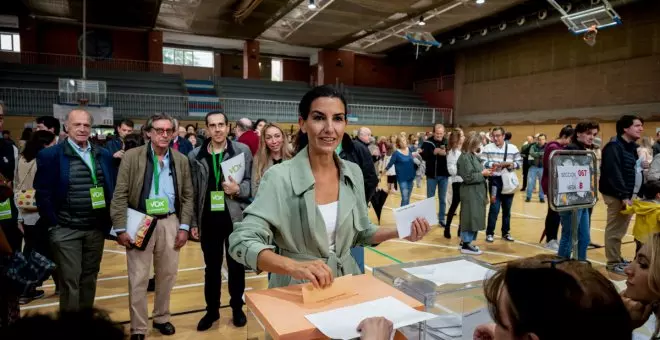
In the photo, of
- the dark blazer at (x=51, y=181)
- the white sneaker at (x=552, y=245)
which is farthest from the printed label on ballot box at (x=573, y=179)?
the dark blazer at (x=51, y=181)

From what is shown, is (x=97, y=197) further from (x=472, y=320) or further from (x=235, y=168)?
(x=472, y=320)

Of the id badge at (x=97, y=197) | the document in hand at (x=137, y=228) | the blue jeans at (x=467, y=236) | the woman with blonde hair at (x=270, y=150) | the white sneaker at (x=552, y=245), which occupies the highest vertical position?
the woman with blonde hair at (x=270, y=150)

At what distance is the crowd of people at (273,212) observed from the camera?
1.04 meters

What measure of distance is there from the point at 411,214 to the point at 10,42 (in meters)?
25.7

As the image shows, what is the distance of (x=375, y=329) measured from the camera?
3.51 ft

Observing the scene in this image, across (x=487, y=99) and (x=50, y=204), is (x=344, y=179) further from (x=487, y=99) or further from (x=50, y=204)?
(x=487, y=99)

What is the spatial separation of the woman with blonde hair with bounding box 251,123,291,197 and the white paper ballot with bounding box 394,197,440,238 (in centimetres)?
236

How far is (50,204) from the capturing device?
2928 mm

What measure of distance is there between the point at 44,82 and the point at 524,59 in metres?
21.9

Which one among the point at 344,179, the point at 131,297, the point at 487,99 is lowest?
the point at 131,297

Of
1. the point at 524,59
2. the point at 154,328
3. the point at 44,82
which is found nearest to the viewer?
the point at 154,328

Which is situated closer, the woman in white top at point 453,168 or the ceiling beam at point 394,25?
the woman in white top at point 453,168

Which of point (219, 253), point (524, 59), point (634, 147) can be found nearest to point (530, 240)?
point (634, 147)

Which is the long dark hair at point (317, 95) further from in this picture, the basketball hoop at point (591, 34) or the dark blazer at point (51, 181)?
the basketball hoop at point (591, 34)
